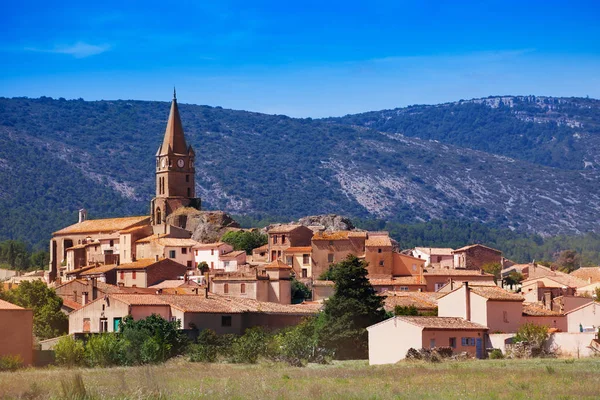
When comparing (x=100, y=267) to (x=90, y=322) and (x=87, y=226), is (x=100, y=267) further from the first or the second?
(x=90, y=322)

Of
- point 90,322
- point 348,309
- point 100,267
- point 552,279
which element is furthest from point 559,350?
point 100,267

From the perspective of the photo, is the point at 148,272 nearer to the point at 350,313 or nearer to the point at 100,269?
the point at 100,269

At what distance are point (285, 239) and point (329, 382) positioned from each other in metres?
60.4

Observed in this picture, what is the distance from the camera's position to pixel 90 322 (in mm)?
63969

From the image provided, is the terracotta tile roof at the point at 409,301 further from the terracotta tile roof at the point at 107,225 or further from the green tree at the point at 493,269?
the terracotta tile roof at the point at 107,225

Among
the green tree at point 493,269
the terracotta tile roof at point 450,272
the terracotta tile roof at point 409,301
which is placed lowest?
the terracotta tile roof at point 409,301

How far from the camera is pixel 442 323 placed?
180 ft

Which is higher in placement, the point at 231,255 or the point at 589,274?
the point at 231,255

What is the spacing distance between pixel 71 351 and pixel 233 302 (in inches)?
686

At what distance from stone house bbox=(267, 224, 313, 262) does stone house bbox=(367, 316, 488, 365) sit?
43175 millimetres

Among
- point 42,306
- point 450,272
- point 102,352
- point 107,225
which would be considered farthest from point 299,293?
point 102,352

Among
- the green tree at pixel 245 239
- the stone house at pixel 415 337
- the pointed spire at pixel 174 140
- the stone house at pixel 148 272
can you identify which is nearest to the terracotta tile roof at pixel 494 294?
the stone house at pixel 415 337

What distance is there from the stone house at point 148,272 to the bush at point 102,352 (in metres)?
31.2

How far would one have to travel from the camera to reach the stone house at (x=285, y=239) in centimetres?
9881
